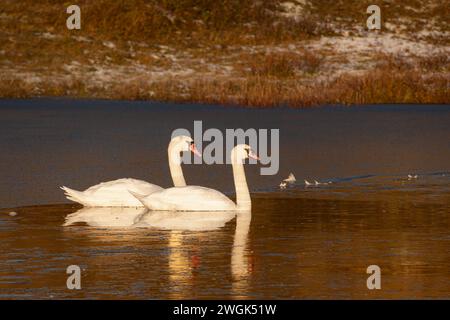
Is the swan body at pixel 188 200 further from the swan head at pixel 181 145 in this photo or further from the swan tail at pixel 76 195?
the swan head at pixel 181 145

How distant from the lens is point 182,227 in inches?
679

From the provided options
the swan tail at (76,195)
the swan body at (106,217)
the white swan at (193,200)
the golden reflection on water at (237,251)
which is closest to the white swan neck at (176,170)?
the swan body at (106,217)

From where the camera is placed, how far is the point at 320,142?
3100cm

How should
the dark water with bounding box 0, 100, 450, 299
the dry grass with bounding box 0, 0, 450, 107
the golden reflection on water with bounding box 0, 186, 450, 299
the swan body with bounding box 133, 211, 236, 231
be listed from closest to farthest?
the golden reflection on water with bounding box 0, 186, 450, 299, the dark water with bounding box 0, 100, 450, 299, the swan body with bounding box 133, 211, 236, 231, the dry grass with bounding box 0, 0, 450, 107

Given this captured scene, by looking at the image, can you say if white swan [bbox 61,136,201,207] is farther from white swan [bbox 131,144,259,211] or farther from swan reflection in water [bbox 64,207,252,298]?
white swan [bbox 131,144,259,211]

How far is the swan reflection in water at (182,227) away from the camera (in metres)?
13.5

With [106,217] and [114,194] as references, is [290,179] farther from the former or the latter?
[106,217]

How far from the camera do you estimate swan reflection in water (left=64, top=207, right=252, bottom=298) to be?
13531mm

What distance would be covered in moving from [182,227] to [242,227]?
772 millimetres

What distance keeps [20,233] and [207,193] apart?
9.83ft

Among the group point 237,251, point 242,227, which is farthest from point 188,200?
point 237,251

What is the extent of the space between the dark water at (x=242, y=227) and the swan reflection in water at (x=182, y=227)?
0.02 metres

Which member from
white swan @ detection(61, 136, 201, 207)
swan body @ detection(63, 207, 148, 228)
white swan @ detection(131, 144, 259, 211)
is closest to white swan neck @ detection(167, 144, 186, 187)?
white swan @ detection(61, 136, 201, 207)

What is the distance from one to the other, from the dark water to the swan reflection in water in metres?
0.02
